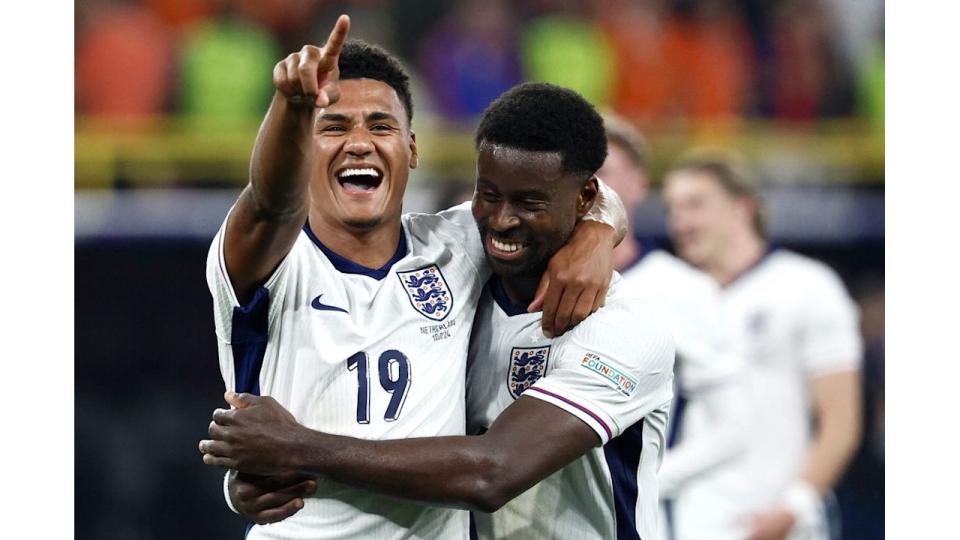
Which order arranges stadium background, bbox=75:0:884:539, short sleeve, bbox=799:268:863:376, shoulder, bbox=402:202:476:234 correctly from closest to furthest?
1. shoulder, bbox=402:202:476:234
2. short sleeve, bbox=799:268:863:376
3. stadium background, bbox=75:0:884:539

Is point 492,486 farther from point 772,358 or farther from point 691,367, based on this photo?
point 772,358

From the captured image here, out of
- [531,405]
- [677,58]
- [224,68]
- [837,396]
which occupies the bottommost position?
[837,396]

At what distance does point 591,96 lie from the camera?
9.45 m

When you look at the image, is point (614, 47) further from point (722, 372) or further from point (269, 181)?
point (269, 181)

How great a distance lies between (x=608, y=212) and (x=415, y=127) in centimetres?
530

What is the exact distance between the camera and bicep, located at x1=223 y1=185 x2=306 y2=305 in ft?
8.29

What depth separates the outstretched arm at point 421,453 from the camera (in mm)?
2568

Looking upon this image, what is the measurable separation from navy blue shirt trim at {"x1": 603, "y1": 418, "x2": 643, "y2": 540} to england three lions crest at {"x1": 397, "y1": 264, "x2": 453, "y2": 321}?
0.54 metres

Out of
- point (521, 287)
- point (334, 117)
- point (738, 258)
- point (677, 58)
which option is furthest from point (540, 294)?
point (677, 58)

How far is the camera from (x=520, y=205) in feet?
9.66

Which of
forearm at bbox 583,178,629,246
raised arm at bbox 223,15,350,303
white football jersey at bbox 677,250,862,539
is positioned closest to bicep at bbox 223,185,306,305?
raised arm at bbox 223,15,350,303

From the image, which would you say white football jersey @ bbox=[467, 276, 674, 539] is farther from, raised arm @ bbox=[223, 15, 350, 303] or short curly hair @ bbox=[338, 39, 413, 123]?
raised arm @ bbox=[223, 15, 350, 303]

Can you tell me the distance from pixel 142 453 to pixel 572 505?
5.45 meters

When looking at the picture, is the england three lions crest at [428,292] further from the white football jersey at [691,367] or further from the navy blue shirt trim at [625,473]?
the white football jersey at [691,367]
